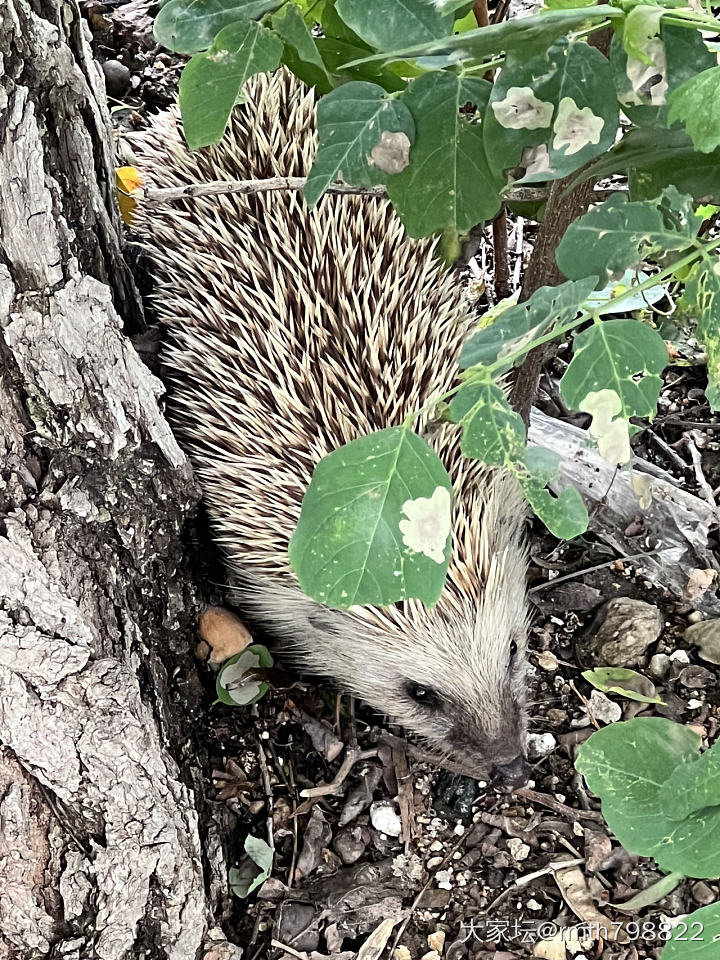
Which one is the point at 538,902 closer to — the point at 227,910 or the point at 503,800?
the point at 503,800

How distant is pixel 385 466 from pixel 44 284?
0.82 metres

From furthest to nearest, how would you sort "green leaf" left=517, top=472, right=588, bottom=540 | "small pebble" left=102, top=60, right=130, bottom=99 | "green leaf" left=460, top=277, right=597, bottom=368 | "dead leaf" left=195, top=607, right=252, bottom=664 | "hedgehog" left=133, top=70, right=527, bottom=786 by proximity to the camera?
"small pebble" left=102, top=60, right=130, bottom=99 < "dead leaf" left=195, top=607, right=252, bottom=664 < "hedgehog" left=133, top=70, right=527, bottom=786 < "green leaf" left=517, top=472, right=588, bottom=540 < "green leaf" left=460, top=277, right=597, bottom=368

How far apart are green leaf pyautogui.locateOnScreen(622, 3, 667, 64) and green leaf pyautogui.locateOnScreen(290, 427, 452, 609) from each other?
0.54 metres

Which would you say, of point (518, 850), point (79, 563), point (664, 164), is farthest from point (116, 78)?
point (518, 850)

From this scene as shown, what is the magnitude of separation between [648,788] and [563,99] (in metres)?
1.08

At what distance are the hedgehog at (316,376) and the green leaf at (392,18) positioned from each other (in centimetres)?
92

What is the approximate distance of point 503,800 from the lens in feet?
7.32

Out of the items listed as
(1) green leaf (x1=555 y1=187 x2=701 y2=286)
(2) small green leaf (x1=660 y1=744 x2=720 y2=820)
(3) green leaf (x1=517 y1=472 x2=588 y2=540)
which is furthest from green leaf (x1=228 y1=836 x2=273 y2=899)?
(1) green leaf (x1=555 y1=187 x2=701 y2=286)

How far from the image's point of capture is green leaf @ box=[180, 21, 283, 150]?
134cm

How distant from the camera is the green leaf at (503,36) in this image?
105cm

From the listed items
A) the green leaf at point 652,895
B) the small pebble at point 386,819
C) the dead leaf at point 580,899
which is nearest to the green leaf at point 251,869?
the small pebble at point 386,819

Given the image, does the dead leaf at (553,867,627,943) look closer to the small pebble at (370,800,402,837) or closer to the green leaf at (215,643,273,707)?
the small pebble at (370,800,402,837)

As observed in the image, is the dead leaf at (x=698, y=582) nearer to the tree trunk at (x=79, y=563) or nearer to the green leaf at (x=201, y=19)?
A: the tree trunk at (x=79, y=563)

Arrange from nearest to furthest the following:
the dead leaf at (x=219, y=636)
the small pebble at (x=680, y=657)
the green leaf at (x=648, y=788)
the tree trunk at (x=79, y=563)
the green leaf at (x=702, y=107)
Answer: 1. the green leaf at (x=702, y=107)
2. the green leaf at (x=648, y=788)
3. the tree trunk at (x=79, y=563)
4. the dead leaf at (x=219, y=636)
5. the small pebble at (x=680, y=657)
